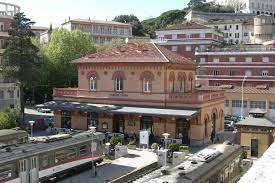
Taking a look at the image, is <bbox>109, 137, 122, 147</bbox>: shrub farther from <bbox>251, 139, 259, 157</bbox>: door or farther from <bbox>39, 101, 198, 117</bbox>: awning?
<bbox>251, 139, 259, 157</bbox>: door

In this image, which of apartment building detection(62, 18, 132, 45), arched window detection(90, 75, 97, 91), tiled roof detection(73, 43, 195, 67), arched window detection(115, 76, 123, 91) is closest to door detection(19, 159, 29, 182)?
tiled roof detection(73, 43, 195, 67)

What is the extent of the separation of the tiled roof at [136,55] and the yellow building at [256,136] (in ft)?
32.6

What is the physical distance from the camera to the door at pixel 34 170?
23.8m

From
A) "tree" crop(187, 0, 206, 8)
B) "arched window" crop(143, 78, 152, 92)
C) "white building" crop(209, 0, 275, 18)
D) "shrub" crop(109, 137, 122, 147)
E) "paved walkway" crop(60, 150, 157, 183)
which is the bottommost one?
"paved walkway" crop(60, 150, 157, 183)

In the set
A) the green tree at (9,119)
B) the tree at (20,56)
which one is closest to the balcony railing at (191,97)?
the green tree at (9,119)

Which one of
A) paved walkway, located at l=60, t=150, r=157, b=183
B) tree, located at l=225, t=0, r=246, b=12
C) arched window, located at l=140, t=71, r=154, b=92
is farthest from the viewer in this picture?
tree, located at l=225, t=0, r=246, b=12

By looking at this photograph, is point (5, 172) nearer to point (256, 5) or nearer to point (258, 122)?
point (258, 122)

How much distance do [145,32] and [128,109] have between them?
3785 inches

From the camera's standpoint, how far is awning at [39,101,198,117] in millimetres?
37219

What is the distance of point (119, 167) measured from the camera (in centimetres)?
3041

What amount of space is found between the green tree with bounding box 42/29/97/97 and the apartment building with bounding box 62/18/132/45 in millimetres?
32955

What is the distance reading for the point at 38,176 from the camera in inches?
952

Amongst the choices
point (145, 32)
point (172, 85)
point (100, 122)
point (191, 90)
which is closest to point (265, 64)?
point (191, 90)

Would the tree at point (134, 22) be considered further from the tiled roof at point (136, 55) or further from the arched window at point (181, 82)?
the arched window at point (181, 82)
